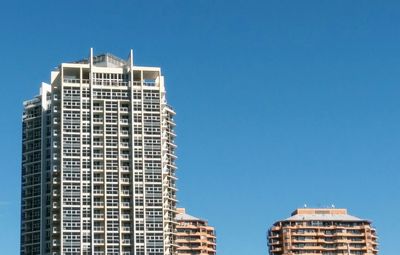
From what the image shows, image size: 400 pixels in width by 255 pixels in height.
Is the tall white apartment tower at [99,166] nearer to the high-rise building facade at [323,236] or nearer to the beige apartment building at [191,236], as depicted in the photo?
the beige apartment building at [191,236]

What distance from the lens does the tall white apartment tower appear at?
128 meters

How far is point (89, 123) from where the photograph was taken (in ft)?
431

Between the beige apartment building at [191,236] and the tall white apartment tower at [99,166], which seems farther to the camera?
the beige apartment building at [191,236]

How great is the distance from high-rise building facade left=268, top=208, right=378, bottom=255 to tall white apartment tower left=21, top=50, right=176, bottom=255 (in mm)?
63563

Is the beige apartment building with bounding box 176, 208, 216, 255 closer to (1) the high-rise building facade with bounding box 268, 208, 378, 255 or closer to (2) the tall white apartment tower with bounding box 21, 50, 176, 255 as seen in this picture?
(1) the high-rise building facade with bounding box 268, 208, 378, 255

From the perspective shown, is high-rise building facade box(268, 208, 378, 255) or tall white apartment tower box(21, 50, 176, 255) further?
high-rise building facade box(268, 208, 378, 255)

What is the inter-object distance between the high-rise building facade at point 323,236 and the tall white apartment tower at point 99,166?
63.6m

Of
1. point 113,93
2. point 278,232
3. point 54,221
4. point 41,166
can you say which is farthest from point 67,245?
point 278,232

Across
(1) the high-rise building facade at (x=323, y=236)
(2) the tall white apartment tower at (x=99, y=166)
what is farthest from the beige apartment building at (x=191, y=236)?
(2) the tall white apartment tower at (x=99, y=166)

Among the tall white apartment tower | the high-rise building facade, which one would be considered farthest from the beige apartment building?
the tall white apartment tower

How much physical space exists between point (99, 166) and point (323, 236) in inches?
3183

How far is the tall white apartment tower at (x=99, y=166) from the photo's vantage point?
419 ft

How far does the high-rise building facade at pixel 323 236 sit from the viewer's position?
19512 cm

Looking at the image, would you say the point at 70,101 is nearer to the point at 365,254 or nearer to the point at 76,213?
the point at 76,213
